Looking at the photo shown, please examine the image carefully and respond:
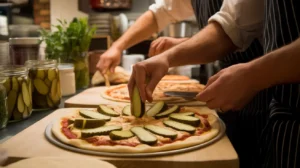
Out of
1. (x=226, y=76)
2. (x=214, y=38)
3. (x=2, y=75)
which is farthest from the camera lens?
(x=214, y=38)

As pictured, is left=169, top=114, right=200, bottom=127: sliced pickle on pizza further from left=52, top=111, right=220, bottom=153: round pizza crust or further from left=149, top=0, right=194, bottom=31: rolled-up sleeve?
left=149, top=0, right=194, bottom=31: rolled-up sleeve

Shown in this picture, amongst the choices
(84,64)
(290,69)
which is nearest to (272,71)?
(290,69)

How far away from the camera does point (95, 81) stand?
6.26 ft

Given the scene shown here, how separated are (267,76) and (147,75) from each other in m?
0.45

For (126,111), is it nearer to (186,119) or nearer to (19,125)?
(186,119)

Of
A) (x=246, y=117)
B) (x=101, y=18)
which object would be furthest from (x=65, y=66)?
(x=101, y=18)

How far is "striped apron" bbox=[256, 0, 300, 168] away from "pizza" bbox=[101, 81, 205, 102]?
21.1 inches

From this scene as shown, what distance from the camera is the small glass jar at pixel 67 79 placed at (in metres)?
1.55

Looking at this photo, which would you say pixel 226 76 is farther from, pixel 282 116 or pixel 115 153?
pixel 115 153

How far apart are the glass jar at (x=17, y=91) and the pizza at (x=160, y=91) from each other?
390mm

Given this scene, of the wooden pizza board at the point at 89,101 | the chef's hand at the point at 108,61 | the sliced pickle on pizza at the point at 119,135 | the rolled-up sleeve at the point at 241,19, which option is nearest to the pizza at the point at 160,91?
the wooden pizza board at the point at 89,101

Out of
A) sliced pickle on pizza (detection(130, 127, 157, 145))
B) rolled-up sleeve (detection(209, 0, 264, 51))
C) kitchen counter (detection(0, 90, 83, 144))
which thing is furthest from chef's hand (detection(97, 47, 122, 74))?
sliced pickle on pizza (detection(130, 127, 157, 145))

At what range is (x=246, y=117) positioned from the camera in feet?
4.08

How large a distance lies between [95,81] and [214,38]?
890 millimetres
